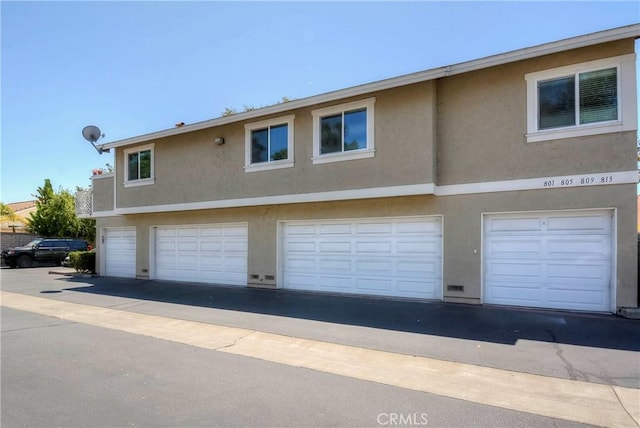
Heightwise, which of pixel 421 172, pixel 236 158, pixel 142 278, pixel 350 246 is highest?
pixel 236 158

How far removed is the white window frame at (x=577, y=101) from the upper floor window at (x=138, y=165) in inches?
536

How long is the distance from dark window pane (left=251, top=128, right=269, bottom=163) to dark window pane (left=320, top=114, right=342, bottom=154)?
2196mm

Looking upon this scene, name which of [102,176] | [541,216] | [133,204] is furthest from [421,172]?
[102,176]

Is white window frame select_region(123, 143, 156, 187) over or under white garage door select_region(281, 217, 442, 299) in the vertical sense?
over

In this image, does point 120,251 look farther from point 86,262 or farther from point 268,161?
point 268,161

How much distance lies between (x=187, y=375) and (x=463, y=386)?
143 inches

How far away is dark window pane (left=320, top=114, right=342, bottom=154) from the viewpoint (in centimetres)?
1184

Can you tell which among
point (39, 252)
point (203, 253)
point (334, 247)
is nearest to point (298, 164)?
point (334, 247)

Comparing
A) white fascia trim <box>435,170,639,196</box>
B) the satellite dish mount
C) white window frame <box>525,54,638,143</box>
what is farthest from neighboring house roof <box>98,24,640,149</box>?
the satellite dish mount

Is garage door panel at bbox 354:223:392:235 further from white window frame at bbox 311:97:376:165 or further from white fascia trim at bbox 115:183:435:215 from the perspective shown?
white window frame at bbox 311:97:376:165

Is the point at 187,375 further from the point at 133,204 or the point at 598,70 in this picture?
the point at 133,204

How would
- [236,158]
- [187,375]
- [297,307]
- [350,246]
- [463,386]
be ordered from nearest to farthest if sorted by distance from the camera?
[463,386] < [187,375] < [297,307] < [350,246] < [236,158]

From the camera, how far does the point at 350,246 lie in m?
11.9

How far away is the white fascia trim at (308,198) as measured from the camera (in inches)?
412
